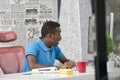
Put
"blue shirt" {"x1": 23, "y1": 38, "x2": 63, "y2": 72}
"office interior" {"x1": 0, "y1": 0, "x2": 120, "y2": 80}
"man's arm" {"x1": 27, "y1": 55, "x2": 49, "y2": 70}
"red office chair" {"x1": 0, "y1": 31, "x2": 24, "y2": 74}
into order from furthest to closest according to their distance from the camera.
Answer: "office interior" {"x1": 0, "y1": 0, "x2": 120, "y2": 80} → "red office chair" {"x1": 0, "y1": 31, "x2": 24, "y2": 74} → "blue shirt" {"x1": 23, "y1": 38, "x2": 63, "y2": 72} → "man's arm" {"x1": 27, "y1": 55, "x2": 49, "y2": 70}

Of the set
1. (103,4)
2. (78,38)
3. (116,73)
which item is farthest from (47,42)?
(103,4)

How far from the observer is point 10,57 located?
3096 millimetres

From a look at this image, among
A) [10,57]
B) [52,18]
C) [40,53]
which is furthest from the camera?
[52,18]

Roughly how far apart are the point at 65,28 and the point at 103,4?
123 inches

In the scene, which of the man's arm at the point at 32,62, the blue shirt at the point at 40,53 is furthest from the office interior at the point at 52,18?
the man's arm at the point at 32,62

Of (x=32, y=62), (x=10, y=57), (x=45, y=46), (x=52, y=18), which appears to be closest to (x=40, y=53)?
(x=45, y=46)

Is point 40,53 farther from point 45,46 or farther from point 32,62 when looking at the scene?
point 32,62

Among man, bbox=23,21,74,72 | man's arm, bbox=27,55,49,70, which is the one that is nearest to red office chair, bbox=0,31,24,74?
man, bbox=23,21,74,72

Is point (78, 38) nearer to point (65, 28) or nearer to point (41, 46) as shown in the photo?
point (65, 28)

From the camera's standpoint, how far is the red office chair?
3025mm

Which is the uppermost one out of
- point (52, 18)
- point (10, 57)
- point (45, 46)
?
Answer: point (52, 18)

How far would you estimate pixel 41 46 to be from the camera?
2.75m

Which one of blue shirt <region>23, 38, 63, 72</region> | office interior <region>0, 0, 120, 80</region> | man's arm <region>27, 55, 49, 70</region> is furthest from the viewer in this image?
office interior <region>0, 0, 120, 80</region>

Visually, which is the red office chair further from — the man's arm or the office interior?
the man's arm
